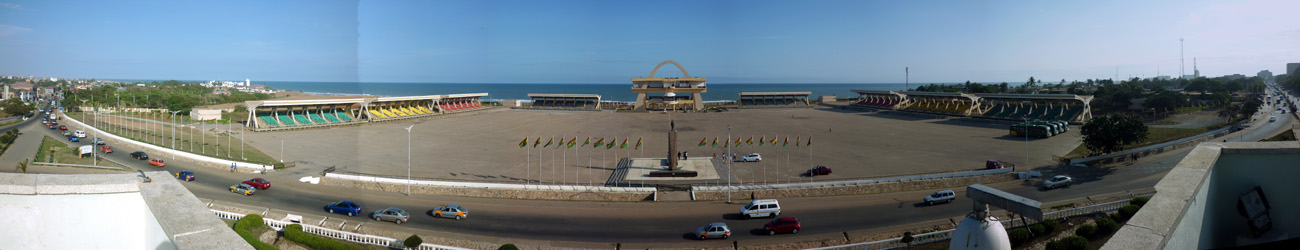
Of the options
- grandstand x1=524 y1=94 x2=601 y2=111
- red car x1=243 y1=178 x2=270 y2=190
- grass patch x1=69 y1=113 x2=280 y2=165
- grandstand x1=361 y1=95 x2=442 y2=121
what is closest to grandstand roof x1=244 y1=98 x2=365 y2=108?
grandstand x1=361 y1=95 x2=442 y2=121

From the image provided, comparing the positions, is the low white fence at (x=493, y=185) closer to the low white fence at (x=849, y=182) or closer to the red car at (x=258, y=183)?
the red car at (x=258, y=183)

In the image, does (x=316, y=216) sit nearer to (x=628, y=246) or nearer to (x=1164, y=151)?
(x=628, y=246)

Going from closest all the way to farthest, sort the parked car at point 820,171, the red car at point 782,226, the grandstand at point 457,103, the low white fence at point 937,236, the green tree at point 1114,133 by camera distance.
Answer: the low white fence at point 937,236 → the red car at point 782,226 → the parked car at point 820,171 → the green tree at point 1114,133 → the grandstand at point 457,103

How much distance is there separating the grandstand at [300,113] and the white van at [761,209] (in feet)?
112

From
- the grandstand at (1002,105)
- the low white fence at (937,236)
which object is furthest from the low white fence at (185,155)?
the grandstand at (1002,105)

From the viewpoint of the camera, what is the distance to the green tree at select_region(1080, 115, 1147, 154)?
21.5 metres

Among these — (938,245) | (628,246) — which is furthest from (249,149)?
(938,245)

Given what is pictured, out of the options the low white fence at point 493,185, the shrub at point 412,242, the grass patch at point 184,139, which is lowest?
the shrub at point 412,242

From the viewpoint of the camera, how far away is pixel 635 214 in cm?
1407

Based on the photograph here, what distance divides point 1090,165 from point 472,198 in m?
22.9

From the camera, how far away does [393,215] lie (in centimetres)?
1323

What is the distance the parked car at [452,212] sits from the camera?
13594mm

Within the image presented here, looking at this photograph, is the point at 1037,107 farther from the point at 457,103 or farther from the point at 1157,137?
the point at 457,103

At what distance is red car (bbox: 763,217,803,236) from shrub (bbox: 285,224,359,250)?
27.7 ft
